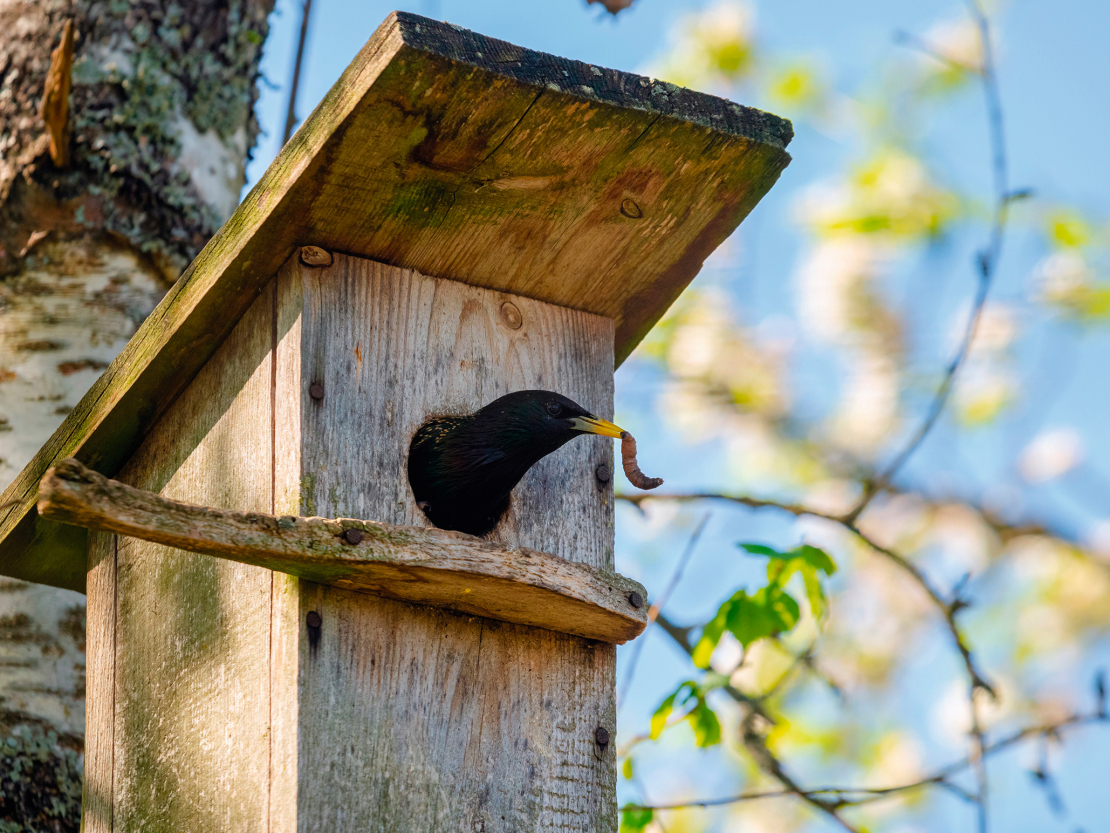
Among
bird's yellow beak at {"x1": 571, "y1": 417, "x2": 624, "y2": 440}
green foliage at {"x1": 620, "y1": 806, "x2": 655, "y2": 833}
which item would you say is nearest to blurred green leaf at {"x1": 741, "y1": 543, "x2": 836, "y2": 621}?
green foliage at {"x1": 620, "y1": 806, "x2": 655, "y2": 833}

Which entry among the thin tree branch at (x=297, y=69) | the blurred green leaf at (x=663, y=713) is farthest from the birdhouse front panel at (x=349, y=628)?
the thin tree branch at (x=297, y=69)

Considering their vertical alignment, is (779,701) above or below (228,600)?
above

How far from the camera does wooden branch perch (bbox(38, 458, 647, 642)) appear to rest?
160 centimetres

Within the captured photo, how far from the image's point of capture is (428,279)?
7.91 ft

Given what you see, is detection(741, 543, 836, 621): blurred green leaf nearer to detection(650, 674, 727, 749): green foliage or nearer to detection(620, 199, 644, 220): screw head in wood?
detection(650, 674, 727, 749): green foliage

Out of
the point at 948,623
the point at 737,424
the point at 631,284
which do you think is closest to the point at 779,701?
the point at 948,623

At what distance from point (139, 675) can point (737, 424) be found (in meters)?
5.01

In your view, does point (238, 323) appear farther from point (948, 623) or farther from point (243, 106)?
point (948, 623)

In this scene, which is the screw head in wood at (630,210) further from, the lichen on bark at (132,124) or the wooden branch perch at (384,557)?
the lichen on bark at (132,124)

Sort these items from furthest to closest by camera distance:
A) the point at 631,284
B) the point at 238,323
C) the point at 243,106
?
the point at 243,106, the point at 631,284, the point at 238,323

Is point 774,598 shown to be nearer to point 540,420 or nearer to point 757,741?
point 757,741

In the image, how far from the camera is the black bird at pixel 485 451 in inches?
89.7

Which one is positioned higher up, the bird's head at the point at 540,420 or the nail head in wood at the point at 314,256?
the nail head in wood at the point at 314,256

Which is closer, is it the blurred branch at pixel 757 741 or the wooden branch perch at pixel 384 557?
the wooden branch perch at pixel 384 557
